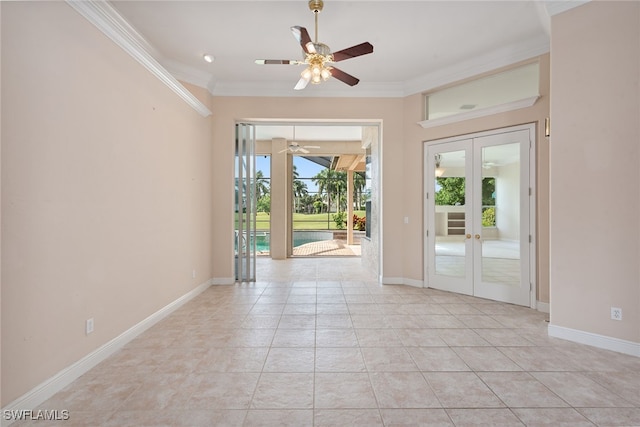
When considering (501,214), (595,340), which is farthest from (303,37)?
(595,340)

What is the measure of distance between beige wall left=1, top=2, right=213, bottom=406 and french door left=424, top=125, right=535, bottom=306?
153 inches

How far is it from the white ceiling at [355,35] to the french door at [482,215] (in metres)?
1.09

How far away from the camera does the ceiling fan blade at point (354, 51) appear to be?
280 centimetres

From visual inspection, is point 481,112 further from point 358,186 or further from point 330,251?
A: point 358,186

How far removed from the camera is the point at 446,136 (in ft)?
15.4

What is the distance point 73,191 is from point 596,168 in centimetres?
441

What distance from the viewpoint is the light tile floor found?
1.89 metres

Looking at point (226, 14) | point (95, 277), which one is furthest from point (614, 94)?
point (95, 277)

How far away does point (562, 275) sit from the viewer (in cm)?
298

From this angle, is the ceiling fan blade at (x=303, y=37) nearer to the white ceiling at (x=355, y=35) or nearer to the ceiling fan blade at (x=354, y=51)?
the ceiling fan blade at (x=354, y=51)

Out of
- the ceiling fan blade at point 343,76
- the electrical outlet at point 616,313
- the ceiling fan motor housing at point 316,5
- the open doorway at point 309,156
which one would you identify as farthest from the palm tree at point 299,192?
the electrical outlet at point 616,313

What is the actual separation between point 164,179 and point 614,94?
4.61 m

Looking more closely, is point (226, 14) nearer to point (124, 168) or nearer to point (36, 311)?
point (124, 168)

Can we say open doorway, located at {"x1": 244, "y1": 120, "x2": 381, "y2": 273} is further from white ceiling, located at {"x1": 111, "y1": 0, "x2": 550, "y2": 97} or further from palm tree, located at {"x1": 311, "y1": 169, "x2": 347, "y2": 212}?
palm tree, located at {"x1": 311, "y1": 169, "x2": 347, "y2": 212}
